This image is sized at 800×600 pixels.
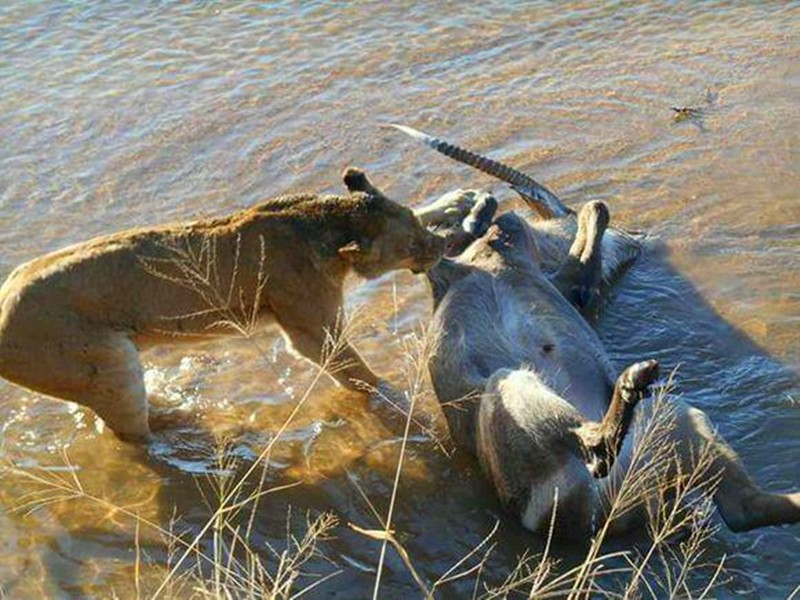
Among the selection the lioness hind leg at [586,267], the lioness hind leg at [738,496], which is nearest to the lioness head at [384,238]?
the lioness hind leg at [586,267]

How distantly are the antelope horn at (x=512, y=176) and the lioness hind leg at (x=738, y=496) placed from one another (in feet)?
7.98

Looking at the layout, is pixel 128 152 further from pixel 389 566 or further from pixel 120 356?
pixel 389 566

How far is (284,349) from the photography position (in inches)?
271

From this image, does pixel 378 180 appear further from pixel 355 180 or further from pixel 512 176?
pixel 355 180

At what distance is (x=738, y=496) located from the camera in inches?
186

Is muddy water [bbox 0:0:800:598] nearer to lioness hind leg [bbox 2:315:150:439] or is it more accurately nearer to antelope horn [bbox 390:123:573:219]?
lioness hind leg [bbox 2:315:150:439]

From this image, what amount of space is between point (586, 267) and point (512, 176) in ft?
2.42

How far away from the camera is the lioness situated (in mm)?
5602

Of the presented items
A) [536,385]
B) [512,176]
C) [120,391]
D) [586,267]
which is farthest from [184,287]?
[586,267]

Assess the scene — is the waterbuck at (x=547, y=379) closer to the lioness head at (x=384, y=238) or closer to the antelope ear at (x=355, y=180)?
the lioness head at (x=384, y=238)

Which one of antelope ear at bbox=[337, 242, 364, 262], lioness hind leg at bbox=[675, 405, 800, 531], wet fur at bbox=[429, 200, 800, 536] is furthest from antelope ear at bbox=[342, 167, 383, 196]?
lioness hind leg at bbox=[675, 405, 800, 531]

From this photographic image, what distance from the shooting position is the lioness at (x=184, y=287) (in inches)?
221

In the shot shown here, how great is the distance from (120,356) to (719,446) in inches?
115

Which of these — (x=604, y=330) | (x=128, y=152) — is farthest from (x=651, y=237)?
(x=128, y=152)
